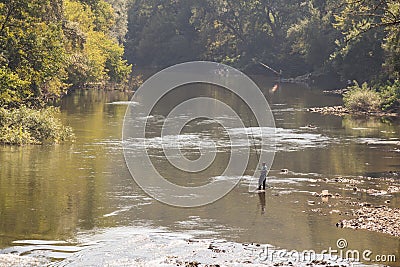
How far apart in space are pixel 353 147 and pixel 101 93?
42.3m

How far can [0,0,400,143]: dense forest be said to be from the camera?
4475 centimetres

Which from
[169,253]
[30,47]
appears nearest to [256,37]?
[30,47]

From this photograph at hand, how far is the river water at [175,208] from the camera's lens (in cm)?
2377

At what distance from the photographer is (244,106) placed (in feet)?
239

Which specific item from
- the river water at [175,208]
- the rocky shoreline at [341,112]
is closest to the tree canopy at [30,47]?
the river water at [175,208]

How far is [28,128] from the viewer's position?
141ft

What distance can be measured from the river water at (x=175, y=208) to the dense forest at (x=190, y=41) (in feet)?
16.5

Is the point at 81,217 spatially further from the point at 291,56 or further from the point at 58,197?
the point at 291,56

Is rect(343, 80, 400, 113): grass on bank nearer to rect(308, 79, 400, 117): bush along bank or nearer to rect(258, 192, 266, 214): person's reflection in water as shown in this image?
rect(308, 79, 400, 117): bush along bank

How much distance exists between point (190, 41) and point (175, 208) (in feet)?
357

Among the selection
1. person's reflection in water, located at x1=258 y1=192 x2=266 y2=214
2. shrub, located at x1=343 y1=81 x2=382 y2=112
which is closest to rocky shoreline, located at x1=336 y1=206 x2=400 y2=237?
person's reflection in water, located at x1=258 y1=192 x2=266 y2=214

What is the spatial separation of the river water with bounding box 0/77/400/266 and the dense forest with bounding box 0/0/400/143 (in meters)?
5.02

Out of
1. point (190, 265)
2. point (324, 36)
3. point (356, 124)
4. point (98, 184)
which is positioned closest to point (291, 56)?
point (324, 36)

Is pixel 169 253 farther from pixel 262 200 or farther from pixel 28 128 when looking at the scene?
pixel 28 128
